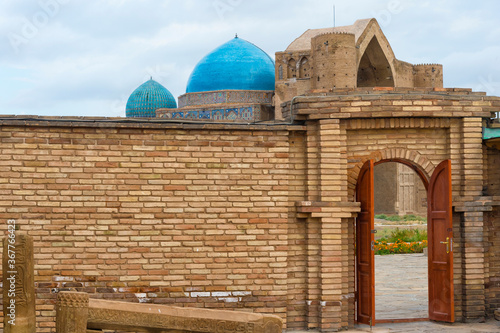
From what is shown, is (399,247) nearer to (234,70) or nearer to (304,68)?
(304,68)

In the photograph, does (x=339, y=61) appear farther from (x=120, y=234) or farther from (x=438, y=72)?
(x=120, y=234)

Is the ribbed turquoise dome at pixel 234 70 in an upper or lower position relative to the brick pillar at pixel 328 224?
upper

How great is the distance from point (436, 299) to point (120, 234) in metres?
4.02

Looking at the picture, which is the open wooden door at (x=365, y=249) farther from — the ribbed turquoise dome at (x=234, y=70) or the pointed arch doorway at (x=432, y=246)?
the ribbed turquoise dome at (x=234, y=70)

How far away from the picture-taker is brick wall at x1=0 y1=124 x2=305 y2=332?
8133mm

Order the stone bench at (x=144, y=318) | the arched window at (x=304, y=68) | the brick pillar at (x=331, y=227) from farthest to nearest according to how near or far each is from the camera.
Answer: the arched window at (x=304, y=68) → the brick pillar at (x=331, y=227) → the stone bench at (x=144, y=318)

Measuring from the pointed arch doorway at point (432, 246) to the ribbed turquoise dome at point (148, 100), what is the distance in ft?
78.2

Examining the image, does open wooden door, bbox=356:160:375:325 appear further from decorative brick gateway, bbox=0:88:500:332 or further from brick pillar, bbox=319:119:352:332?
brick pillar, bbox=319:119:352:332

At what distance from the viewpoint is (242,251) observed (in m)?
8.49

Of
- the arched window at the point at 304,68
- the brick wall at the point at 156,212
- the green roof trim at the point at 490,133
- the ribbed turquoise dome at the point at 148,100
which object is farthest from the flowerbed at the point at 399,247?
the ribbed turquoise dome at the point at 148,100

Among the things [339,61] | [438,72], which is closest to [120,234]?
[339,61]

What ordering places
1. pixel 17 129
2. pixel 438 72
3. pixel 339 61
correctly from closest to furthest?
1. pixel 17 129
2. pixel 339 61
3. pixel 438 72

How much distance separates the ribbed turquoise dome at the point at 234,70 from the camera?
2725cm

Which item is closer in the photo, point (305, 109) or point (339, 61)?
point (305, 109)
